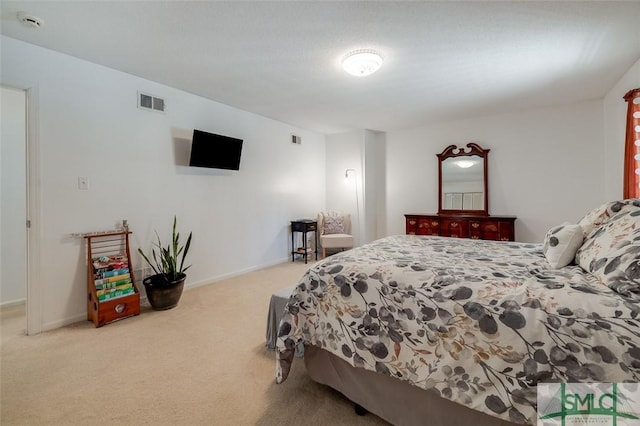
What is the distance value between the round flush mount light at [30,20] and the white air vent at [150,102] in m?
0.96

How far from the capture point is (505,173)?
4.45 metres

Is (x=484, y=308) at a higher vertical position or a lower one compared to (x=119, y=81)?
lower

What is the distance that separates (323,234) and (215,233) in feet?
6.66

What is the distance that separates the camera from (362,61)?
8.10ft

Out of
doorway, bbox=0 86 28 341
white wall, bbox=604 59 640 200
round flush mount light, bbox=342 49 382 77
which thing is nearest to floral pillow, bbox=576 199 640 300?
round flush mount light, bbox=342 49 382 77

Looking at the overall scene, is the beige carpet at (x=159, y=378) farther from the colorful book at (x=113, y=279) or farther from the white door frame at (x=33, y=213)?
the colorful book at (x=113, y=279)

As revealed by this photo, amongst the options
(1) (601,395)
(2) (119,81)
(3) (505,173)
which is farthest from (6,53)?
(3) (505,173)

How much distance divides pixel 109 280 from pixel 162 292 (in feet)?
1.57

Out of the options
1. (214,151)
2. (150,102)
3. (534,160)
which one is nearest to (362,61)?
(214,151)

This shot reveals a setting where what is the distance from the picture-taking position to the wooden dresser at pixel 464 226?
4168mm

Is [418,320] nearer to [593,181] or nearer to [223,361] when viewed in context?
[223,361]

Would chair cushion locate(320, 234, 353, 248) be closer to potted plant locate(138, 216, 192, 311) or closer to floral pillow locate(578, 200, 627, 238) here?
potted plant locate(138, 216, 192, 311)

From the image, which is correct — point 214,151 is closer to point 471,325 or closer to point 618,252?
point 471,325

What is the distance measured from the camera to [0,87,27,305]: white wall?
3043 millimetres
